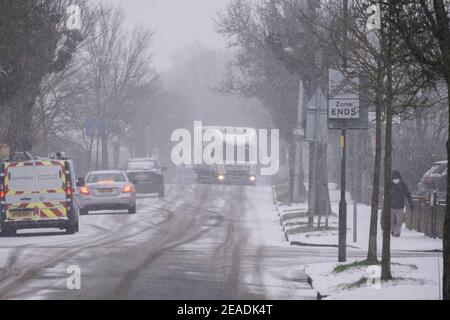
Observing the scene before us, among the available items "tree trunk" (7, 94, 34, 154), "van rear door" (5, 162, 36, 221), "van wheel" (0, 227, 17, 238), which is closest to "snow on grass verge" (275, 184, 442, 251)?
"van rear door" (5, 162, 36, 221)

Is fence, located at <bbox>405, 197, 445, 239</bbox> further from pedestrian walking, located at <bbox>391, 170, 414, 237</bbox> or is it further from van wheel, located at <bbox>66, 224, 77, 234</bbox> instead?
van wheel, located at <bbox>66, 224, 77, 234</bbox>

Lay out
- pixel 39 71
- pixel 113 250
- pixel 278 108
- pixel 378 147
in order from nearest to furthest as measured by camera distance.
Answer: pixel 378 147, pixel 113 250, pixel 39 71, pixel 278 108

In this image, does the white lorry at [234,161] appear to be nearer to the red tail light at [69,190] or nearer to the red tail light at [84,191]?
the red tail light at [84,191]

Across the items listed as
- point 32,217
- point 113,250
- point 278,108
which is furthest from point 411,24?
point 278,108

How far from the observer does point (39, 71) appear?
33.5m

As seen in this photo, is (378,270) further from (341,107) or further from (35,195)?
(35,195)

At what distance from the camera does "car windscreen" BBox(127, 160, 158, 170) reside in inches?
1951

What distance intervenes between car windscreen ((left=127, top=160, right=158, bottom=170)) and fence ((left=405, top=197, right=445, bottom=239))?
20.2 metres

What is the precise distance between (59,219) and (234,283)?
43.2ft

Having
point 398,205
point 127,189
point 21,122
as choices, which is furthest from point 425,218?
point 21,122

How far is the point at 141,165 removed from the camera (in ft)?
164

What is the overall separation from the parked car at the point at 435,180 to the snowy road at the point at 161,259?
A: 5218 millimetres

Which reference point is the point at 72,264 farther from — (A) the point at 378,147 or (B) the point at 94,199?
(B) the point at 94,199

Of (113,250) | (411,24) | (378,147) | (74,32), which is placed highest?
(74,32)
